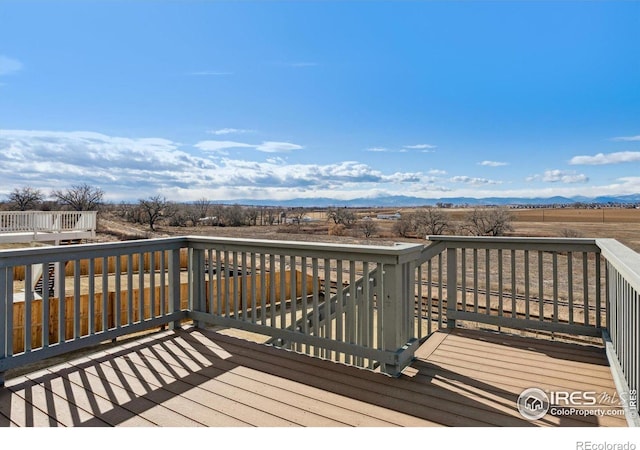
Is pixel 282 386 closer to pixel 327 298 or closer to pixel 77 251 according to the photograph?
pixel 327 298

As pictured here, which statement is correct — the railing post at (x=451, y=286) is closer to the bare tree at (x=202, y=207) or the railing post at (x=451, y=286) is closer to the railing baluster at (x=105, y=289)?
the railing baluster at (x=105, y=289)

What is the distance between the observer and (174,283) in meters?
3.51

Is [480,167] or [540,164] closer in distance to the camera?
[540,164]

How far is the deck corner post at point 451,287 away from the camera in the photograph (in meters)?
3.64

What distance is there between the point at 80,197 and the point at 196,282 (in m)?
25.2

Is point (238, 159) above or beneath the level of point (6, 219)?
above

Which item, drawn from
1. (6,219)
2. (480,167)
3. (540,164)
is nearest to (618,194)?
(540,164)

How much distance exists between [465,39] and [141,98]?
9.49 m

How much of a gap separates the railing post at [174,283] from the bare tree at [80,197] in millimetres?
24319

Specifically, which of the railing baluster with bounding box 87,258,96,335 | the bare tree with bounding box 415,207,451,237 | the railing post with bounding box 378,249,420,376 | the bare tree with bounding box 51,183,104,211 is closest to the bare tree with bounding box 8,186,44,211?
the bare tree with bounding box 51,183,104,211

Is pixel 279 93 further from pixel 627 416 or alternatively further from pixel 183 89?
pixel 627 416

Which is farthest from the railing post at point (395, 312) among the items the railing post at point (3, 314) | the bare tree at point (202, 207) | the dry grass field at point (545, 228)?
the bare tree at point (202, 207)

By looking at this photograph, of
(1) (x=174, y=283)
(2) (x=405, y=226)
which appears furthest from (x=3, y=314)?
(2) (x=405, y=226)

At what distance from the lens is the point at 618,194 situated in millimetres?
12383
